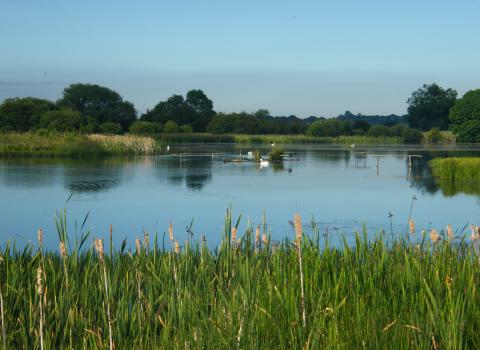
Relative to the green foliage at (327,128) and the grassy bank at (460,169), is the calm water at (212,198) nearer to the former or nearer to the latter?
the grassy bank at (460,169)

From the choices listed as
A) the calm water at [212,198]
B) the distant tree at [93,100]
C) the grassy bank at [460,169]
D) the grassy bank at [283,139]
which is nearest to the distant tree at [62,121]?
the grassy bank at [283,139]

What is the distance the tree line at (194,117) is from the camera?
269 ft

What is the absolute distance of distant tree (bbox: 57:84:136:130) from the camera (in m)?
114

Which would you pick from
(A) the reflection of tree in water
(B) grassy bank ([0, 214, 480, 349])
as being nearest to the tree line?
(A) the reflection of tree in water

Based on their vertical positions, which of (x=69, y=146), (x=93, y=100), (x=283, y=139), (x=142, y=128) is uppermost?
(x=93, y=100)

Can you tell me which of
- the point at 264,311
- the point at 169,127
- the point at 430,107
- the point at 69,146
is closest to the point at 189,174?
the point at 69,146

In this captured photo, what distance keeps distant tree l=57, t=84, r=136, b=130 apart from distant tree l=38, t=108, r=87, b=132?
35845mm

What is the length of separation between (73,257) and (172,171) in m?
30.9

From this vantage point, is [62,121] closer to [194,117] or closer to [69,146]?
[69,146]

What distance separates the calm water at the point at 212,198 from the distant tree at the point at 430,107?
4331 inches

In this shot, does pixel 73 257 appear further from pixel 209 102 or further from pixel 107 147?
pixel 209 102

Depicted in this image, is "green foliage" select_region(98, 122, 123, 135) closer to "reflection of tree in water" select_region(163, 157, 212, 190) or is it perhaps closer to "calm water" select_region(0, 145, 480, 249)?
"reflection of tree in water" select_region(163, 157, 212, 190)

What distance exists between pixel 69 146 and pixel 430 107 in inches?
4206

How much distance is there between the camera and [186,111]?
125062 millimetres
